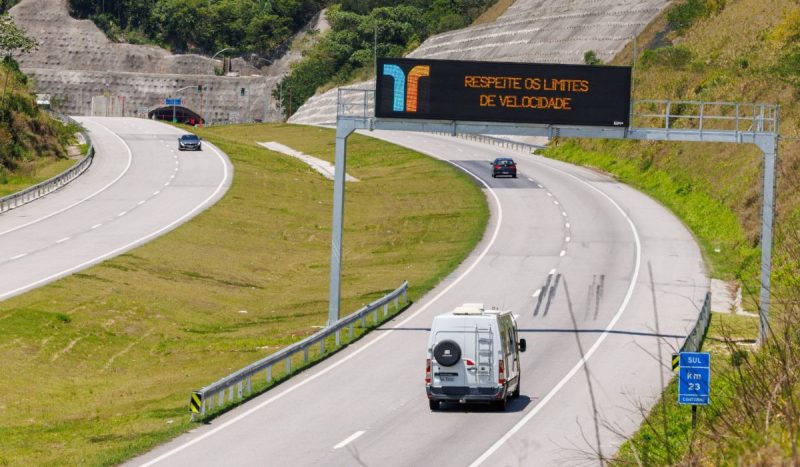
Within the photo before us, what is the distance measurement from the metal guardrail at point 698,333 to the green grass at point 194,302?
12041 mm

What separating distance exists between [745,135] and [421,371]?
43.9 feet

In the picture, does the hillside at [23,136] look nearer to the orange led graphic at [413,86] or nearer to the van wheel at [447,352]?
the orange led graphic at [413,86]

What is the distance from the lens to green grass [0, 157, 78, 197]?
263 ft

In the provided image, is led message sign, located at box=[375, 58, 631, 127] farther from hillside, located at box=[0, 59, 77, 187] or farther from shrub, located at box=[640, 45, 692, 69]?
shrub, located at box=[640, 45, 692, 69]

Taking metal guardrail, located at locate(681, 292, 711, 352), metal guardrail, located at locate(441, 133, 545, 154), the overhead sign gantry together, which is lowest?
metal guardrail, located at locate(681, 292, 711, 352)

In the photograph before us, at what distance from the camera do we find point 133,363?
40125 millimetres

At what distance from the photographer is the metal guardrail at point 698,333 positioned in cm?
3238

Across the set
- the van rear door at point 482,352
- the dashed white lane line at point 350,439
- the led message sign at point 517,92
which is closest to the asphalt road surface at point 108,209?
the led message sign at point 517,92

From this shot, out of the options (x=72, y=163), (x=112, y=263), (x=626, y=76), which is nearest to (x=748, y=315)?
(x=626, y=76)

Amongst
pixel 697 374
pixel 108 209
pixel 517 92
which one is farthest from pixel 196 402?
pixel 108 209

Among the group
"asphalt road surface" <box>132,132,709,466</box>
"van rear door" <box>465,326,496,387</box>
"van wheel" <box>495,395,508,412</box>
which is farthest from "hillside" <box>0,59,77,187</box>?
"van rear door" <box>465,326,496,387</box>

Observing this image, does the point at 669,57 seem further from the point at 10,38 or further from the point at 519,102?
the point at 519,102

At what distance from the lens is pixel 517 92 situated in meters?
40.1

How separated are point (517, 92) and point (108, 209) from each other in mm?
38353
